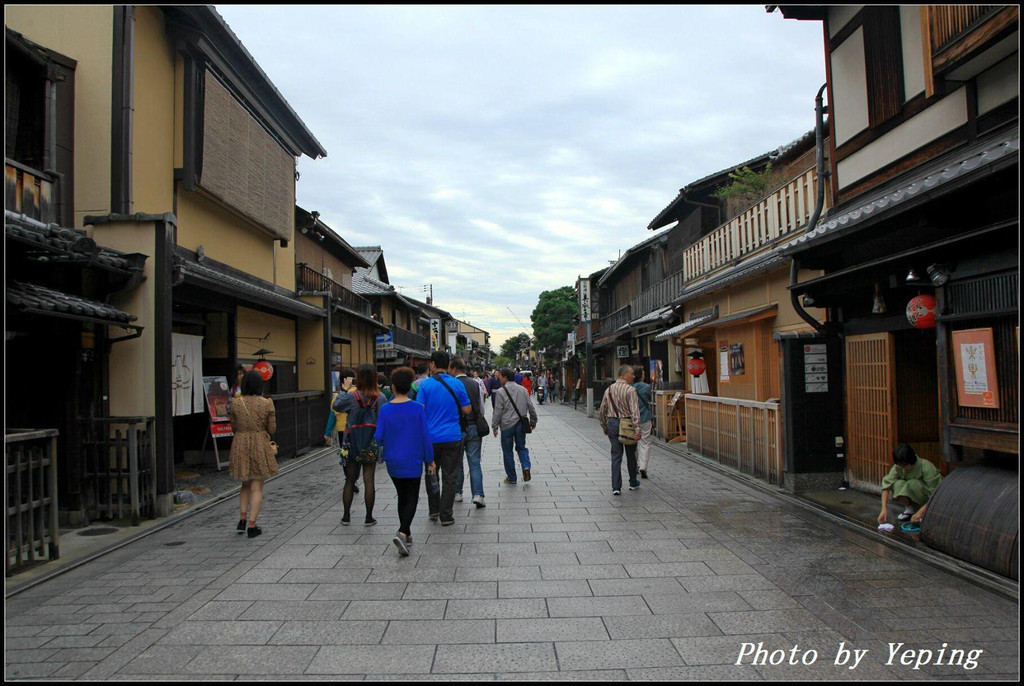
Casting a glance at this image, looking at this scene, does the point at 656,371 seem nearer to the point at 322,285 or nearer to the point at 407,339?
the point at 322,285

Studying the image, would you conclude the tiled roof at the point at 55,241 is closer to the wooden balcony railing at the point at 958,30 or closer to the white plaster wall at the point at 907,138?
the wooden balcony railing at the point at 958,30

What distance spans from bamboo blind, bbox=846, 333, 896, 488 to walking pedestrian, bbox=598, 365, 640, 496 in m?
3.10

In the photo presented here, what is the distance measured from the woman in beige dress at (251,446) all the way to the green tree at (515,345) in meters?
85.3

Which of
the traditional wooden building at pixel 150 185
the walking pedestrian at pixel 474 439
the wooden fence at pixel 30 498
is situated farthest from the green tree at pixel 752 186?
the wooden fence at pixel 30 498

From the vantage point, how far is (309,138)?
17.7 m

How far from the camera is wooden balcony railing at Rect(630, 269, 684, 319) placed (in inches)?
849

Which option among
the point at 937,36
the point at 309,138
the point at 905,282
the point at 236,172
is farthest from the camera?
the point at 309,138

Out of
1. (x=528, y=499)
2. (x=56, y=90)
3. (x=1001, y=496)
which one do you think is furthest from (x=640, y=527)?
(x=56, y=90)

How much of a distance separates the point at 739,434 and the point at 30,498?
33.9 feet

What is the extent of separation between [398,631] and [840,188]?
926 cm

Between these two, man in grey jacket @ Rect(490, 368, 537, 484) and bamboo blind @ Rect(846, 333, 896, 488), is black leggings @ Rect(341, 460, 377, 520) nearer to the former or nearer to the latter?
man in grey jacket @ Rect(490, 368, 537, 484)

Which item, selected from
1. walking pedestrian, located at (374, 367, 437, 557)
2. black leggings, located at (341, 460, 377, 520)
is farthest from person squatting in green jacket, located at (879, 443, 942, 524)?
black leggings, located at (341, 460, 377, 520)

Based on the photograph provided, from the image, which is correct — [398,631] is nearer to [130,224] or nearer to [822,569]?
[822,569]

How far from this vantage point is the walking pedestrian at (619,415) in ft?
31.5
